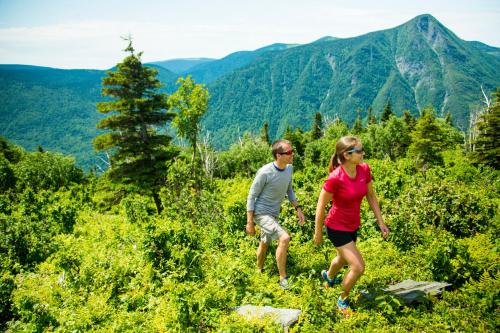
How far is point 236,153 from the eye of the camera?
212ft

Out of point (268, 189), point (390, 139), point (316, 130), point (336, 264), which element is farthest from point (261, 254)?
point (316, 130)

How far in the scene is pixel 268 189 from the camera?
5406mm

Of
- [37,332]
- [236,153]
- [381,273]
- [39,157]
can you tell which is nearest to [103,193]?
[39,157]

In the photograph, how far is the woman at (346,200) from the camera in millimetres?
4133

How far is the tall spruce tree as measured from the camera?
22266 millimetres

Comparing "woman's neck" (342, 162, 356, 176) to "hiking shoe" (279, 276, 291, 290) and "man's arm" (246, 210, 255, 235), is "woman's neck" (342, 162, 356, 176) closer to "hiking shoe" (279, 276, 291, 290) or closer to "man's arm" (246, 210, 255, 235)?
"man's arm" (246, 210, 255, 235)

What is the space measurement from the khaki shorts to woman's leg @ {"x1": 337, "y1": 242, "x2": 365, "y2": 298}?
1.15 metres

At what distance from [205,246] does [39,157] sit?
3463cm

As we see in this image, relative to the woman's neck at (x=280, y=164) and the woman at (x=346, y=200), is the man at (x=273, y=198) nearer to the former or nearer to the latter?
the woman's neck at (x=280, y=164)

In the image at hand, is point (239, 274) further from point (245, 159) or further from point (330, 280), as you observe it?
point (245, 159)

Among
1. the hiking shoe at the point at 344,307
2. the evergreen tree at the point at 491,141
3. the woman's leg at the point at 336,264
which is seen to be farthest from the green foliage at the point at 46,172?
the evergreen tree at the point at 491,141

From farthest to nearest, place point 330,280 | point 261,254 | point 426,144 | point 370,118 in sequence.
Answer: point 370,118 < point 426,144 < point 261,254 < point 330,280

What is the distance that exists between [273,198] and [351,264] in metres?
1.70

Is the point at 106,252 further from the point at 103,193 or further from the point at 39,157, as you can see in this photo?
the point at 39,157
